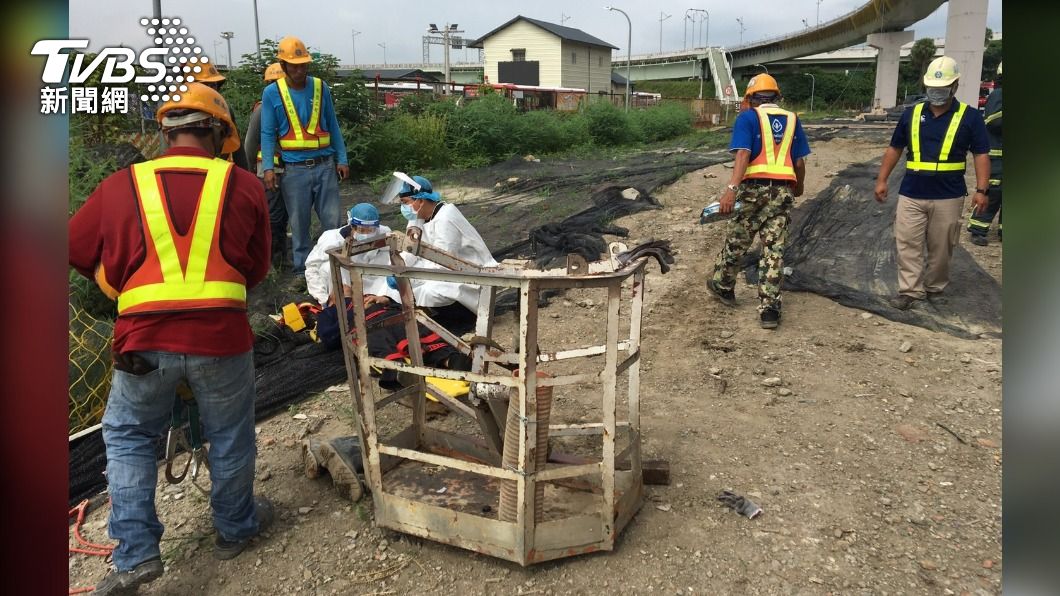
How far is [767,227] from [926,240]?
1302 mm

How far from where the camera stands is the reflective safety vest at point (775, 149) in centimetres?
501

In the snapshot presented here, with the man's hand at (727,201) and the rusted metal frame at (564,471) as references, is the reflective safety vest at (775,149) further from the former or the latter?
the rusted metal frame at (564,471)

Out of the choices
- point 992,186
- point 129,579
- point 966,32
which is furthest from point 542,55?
point 129,579

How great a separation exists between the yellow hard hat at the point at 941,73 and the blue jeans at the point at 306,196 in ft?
14.8

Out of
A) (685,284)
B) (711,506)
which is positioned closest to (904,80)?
(685,284)

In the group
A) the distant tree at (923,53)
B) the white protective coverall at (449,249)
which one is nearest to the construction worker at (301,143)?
the white protective coverall at (449,249)

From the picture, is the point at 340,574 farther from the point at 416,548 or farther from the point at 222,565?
the point at 222,565

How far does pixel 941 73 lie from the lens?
4.89m

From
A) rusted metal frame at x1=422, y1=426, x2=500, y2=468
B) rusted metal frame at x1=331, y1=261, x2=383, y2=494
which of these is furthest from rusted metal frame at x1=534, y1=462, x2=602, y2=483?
rusted metal frame at x1=422, y1=426, x2=500, y2=468

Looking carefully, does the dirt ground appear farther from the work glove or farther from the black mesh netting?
the black mesh netting

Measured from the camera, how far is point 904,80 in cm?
4722

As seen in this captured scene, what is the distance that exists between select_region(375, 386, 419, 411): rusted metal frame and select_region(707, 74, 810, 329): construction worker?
2844 mm

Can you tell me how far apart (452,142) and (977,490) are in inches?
496
